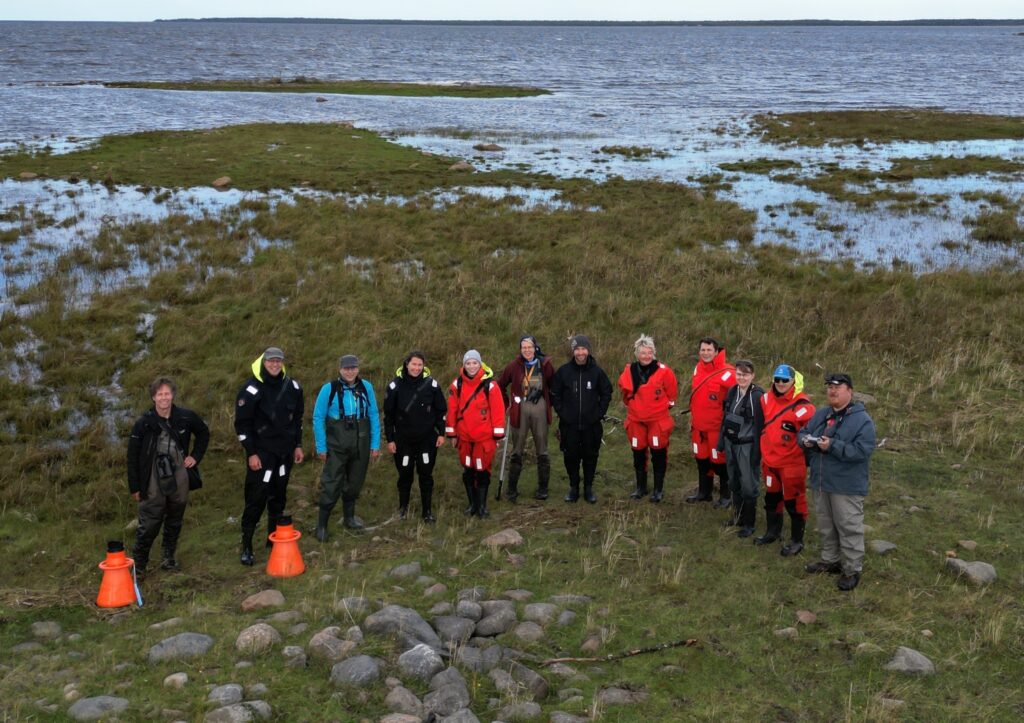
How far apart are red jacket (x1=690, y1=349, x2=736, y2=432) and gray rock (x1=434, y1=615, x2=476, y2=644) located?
3891mm

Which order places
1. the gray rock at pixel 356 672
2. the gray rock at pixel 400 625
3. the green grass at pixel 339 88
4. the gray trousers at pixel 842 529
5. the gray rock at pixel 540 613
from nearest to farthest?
1. the gray rock at pixel 356 672
2. the gray rock at pixel 400 625
3. the gray rock at pixel 540 613
4. the gray trousers at pixel 842 529
5. the green grass at pixel 339 88

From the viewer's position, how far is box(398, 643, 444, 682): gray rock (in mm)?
6184

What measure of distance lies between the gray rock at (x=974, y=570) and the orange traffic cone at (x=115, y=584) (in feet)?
23.8

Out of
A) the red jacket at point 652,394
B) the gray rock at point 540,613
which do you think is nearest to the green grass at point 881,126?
the red jacket at point 652,394

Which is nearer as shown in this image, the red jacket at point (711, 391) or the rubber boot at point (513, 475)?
the red jacket at point (711, 391)

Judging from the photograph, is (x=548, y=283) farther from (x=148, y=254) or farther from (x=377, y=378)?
(x=148, y=254)

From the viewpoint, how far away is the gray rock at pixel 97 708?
18.7 feet

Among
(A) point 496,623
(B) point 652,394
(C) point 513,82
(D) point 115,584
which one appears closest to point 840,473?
(B) point 652,394

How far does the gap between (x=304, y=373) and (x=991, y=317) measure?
12.5m

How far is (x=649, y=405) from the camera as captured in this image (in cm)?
988

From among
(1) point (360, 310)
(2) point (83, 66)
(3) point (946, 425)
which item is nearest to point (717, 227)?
(1) point (360, 310)

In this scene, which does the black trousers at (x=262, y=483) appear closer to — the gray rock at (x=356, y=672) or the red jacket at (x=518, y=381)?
the red jacket at (x=518, y=381)

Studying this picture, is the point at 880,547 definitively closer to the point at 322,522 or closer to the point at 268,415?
the point at 322,522

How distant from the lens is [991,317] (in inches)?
656
